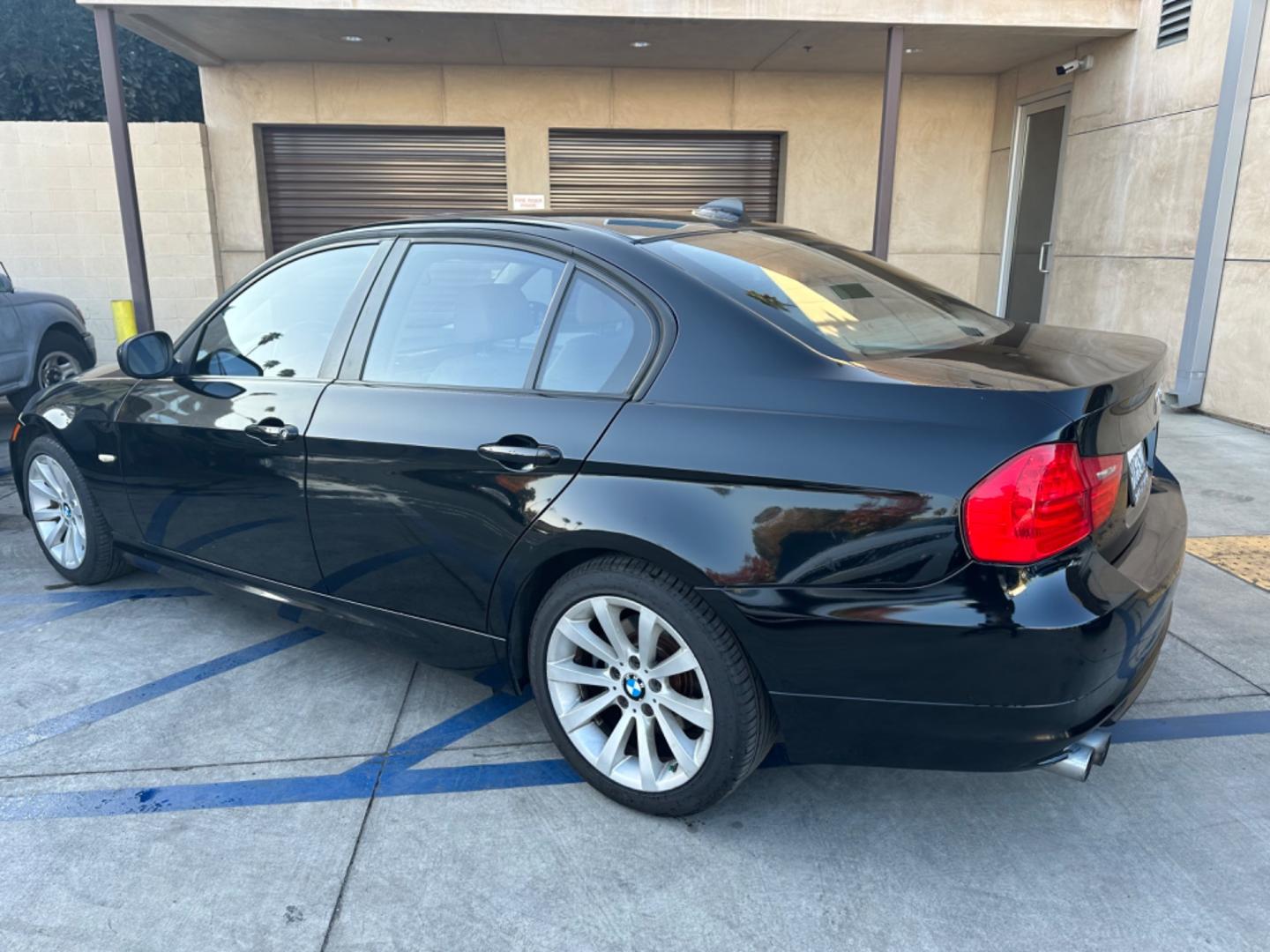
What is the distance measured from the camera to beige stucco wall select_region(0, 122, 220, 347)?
10422 millimetres

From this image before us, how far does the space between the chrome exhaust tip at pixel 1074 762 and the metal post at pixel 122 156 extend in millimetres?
8683

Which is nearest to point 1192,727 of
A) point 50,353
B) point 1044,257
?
point 1044,257

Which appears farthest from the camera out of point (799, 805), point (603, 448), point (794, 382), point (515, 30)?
point (515, 30)

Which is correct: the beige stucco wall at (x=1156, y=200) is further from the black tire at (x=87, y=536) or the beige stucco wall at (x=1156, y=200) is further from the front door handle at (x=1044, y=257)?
the black tire at (x=87, y=536)

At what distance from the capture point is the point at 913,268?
11.6 meters

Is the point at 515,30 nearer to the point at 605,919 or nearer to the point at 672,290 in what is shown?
the point at 672,290

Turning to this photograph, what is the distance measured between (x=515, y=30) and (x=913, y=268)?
18.1 ft

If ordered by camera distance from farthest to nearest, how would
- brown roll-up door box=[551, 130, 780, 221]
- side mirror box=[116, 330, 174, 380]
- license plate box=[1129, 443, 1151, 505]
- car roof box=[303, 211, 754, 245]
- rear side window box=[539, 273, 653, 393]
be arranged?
1. brown roll-up door box=[551, 130, 780, 221]
2. side mirror box=[116, 330, 174, 380]
3. car roof box=[303, 211, 754, 245]
4. rear side window box=[539, 273, 653, 393]
5. license plate box=[1129, 443, 1151, 505]

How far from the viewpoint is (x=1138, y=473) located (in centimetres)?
259

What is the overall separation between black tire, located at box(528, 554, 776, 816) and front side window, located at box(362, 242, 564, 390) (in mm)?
637

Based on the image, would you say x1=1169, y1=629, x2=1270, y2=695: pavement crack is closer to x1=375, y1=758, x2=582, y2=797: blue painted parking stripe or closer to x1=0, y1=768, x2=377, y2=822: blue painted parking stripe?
x1=375, y1=758, x2=582, y2=797: blue painted parking stripe

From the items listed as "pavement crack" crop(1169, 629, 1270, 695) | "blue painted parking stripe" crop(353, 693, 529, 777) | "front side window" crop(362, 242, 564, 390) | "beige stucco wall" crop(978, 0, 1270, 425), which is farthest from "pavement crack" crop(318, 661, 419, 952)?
"beige stucco wall" crop(978, 0, 1270, 425)

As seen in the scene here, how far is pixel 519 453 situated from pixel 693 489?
0.55m

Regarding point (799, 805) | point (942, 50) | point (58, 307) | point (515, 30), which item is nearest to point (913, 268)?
point (942, 50)
